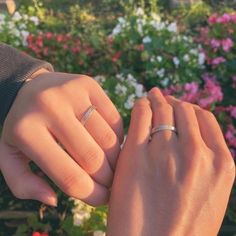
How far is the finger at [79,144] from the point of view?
102 centimetres

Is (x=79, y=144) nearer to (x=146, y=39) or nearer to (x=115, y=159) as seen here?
(x=115, y=159)

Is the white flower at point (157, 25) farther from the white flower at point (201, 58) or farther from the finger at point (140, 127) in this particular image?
the finger at point (140, 127)

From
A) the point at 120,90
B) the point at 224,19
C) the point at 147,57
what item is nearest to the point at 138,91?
the point at 120,90

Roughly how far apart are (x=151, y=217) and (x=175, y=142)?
0.17 m

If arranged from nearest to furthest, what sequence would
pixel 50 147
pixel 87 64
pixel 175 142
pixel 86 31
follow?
pixel 50 147
pixel 175 142
pixel 87 64
pixel 86 31

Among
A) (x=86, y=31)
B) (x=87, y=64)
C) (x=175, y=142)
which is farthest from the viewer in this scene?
(x=86, y=31)

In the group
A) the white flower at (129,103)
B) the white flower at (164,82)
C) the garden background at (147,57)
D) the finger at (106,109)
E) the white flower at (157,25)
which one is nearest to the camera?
the finger at (106,109)

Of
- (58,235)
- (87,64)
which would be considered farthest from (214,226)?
(87,64)

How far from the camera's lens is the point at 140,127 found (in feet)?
3.67

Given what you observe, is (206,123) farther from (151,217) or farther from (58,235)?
(58,235)

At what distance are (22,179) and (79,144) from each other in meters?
0.14

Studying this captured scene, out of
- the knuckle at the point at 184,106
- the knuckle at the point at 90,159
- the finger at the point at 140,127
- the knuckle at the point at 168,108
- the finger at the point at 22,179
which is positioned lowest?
the finger at the point at 22,179

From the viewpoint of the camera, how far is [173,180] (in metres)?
1.05

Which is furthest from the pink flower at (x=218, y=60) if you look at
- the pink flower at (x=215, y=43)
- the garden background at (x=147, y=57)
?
the pink flower at (x=215, y=43)
